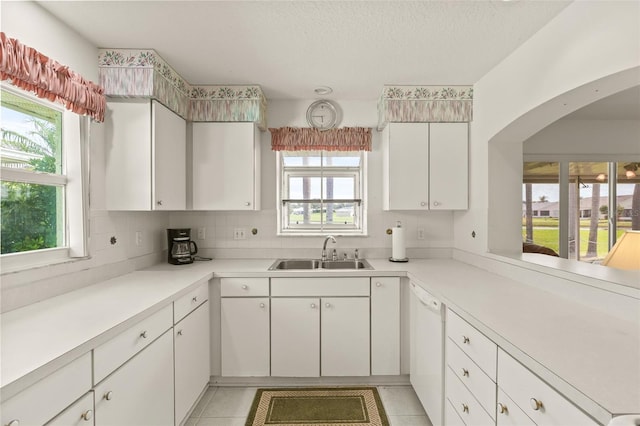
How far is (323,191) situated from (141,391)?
2.22 meters

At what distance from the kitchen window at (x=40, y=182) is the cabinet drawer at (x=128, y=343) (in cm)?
69

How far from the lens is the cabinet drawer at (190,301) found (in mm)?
1837

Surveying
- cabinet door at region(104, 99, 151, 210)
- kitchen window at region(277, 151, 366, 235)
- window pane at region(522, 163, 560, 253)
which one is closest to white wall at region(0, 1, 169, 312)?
cabinet door at region(104, 99, 151, 210)

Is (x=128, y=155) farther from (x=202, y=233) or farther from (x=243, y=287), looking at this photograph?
(x=243, y=287)

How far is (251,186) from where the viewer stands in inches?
107

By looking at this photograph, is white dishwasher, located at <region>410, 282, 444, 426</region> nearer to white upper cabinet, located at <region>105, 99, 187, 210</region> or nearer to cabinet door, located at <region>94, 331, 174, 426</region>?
cabinet door, located at <region>94, 331, 174, 426</region>

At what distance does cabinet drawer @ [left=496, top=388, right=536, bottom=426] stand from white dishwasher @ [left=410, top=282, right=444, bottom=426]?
57 cm

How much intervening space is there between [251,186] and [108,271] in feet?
3.97

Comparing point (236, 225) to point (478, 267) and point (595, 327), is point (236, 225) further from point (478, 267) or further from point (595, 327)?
point (595, 327)

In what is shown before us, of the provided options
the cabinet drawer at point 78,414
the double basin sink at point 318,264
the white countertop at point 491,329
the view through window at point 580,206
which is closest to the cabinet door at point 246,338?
the white countertop at point 491,329

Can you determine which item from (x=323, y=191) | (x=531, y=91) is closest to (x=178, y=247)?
(x=323, y=191)

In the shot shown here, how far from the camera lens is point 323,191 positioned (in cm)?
321

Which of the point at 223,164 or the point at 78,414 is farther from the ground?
the point at 223,164

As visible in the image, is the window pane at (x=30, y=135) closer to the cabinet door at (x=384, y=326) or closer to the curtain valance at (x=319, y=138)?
the curtain valance at (x=319, y=138)
